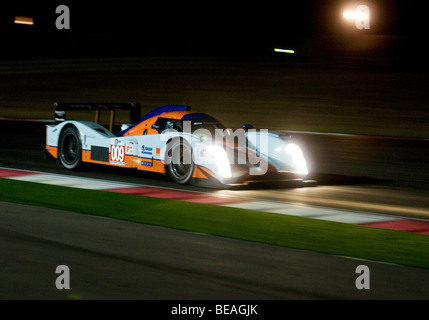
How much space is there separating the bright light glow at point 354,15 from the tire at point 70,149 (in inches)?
1021

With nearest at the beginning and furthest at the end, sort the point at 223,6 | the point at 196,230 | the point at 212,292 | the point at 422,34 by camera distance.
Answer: the point at 212,292
the point at 196,230
the point at 422,34
the point at 223,6

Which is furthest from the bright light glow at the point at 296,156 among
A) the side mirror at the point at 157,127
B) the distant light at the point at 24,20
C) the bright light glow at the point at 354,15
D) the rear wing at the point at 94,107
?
the distant light at the point at 24,20

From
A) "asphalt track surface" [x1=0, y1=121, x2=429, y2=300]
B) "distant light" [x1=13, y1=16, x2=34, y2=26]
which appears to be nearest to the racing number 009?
"asphalt track surface" [x1=0, y1=121, x2=429, y2=300]

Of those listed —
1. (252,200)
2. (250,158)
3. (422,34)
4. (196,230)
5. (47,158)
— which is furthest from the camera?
(422,34)

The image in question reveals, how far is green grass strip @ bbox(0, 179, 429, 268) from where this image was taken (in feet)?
21.3

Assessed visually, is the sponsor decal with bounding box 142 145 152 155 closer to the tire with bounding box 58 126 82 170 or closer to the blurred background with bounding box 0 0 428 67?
the tire with bounding box 58 126 82 170

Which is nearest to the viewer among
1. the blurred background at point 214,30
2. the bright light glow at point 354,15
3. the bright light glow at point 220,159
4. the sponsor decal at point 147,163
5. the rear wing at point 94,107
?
the bright light glow at point 220,159

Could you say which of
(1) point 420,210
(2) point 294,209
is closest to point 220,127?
(2) point 294,209

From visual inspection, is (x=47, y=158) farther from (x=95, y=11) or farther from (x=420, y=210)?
(x=95, y=11)

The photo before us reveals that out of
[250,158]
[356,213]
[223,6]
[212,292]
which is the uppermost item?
[223,6]

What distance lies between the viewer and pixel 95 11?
4228cm

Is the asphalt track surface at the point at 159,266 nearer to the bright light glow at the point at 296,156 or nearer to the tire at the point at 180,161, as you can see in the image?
the tire at the point at 180,161

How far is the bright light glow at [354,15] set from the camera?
35344mm

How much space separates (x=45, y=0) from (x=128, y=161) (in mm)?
34665
